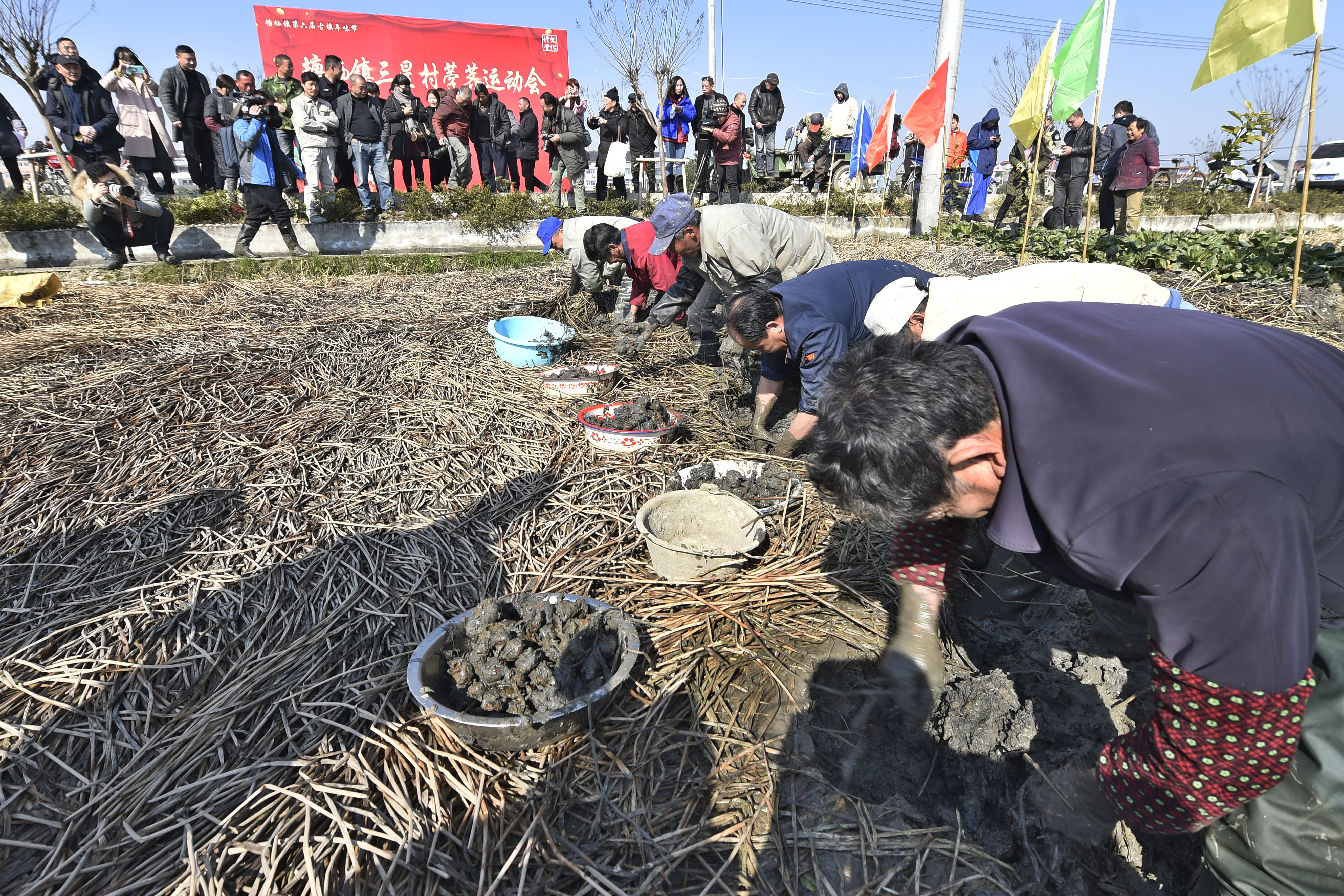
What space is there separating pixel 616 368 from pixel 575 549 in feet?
7.42

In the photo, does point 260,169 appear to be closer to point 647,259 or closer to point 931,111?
point 647,259

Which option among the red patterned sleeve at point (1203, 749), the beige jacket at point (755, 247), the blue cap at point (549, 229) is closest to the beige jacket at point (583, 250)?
the blue cap at point (549, 229)

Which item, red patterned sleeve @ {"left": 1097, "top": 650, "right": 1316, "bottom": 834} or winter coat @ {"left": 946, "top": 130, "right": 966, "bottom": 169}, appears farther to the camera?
winter coat @ {"left": 946, "top": 130, "right": 966, "bottom": 169}

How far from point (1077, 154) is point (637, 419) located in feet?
33.4

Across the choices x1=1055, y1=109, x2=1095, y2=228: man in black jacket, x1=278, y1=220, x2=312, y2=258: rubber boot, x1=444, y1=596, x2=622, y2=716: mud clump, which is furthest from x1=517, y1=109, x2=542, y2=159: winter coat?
x1=444, y1=596, x2=622, y2=716: mud clump

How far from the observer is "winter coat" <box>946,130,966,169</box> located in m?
14.4

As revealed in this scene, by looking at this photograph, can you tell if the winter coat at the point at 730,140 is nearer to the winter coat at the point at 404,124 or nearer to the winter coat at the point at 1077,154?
the winter coat at the point at 404,124

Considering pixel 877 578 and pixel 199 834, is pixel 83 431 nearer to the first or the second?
pixel 199 834

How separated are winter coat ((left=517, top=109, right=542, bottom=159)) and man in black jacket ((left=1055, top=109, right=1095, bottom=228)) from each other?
8.98 m

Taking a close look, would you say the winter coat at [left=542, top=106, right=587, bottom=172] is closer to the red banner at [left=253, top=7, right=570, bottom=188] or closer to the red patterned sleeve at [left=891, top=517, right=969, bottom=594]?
the red banner at [left=253, top=7, right=570, bottom=188]

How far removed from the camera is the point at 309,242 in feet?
30.9

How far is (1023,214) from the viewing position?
43.0ft

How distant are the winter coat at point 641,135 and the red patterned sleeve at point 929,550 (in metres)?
11.4

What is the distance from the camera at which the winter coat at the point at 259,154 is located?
24.8 feet
